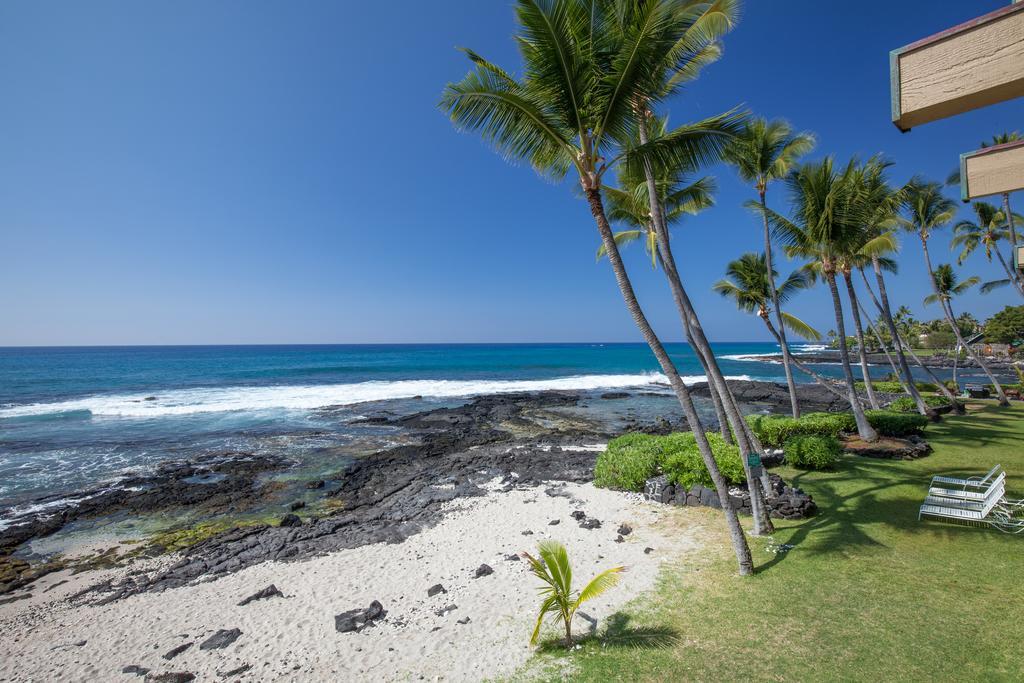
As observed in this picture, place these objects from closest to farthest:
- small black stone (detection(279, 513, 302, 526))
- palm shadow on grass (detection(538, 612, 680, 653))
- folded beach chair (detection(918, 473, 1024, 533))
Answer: palm shadow on grass (detection(538, 612, 680, 653))
folded beach chair (detection(918, 473, 1024, 533))
small black stone (detection(279, 513, 302, 526))

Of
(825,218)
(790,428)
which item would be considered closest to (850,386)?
(790,428)

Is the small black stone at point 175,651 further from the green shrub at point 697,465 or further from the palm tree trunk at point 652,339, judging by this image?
the green shrub at point 697,465

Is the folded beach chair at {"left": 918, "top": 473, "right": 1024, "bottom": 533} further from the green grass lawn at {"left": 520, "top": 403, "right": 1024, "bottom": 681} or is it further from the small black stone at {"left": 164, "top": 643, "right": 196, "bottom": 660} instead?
the small black stone at {"left": 164, "top": 643, "right": 196, "bottom": 660}

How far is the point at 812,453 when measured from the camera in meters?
11.0

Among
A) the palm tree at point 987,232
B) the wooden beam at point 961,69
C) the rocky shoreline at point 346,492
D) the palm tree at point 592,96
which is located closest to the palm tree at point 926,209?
the palm tree at point 987,232

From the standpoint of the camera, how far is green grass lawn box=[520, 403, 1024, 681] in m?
4.42

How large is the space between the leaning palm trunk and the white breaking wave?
27454mm

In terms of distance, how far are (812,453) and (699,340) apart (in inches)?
227

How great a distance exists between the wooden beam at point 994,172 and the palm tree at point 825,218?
11568 millimetres

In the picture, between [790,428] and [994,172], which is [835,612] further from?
[790,428]

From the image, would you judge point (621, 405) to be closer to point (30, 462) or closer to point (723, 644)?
point (723, 644)

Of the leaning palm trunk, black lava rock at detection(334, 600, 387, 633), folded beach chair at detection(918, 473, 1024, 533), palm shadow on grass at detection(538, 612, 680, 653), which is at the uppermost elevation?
the leaning palm trunk

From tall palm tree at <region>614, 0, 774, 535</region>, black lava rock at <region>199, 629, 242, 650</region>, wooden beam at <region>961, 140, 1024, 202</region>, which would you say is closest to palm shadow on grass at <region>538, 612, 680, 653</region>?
tall palm tree at <region>614, 0, 774, 535</region>

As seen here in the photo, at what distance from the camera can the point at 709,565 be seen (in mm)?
6766
